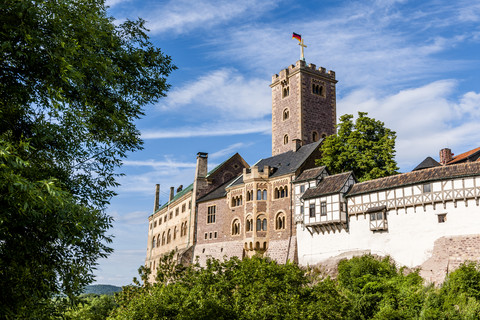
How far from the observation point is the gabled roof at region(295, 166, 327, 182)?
129 feet

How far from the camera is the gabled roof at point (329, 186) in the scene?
36.7m

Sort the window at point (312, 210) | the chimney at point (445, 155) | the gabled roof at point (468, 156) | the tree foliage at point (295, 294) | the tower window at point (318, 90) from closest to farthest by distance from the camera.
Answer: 1. the tree foliage at point (295, 294)
2. the window at point (312, 210)
3. the gabled roof at point (468, 156)
4. the chimney at point (445, 155)
5. the tower window at point (318, 90)

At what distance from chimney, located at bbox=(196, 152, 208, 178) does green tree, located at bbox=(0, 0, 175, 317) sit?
40.5 metres

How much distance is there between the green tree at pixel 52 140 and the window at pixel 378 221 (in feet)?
80.1

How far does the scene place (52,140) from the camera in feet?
36.3

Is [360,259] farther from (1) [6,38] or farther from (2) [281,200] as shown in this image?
(1) [6,38]

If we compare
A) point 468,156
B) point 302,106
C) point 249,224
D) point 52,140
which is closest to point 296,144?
point 302,106

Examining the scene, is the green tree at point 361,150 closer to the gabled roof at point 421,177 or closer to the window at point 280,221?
the gabled roof at point 421,177

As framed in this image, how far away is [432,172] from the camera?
3152 cm

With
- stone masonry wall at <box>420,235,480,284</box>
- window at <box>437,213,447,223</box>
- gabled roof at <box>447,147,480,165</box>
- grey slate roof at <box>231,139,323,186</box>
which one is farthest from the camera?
grey slate roof at <box>231,139,323,186</box>

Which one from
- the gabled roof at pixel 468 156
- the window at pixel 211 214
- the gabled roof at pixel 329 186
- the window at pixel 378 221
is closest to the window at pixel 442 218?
Result: the window at pixel 378 221

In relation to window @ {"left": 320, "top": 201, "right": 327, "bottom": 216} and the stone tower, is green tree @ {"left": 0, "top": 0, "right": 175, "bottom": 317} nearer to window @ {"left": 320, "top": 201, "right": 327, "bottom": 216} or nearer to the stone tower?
window @ {"left": 320, "top": 201, "right": 327, "bottom": 216}

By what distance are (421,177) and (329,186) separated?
781 centimetres

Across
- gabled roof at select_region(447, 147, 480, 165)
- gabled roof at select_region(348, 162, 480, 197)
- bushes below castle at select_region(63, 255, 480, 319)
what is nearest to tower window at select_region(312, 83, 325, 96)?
gabled roof at select_region(447, 147, 480, 165)
